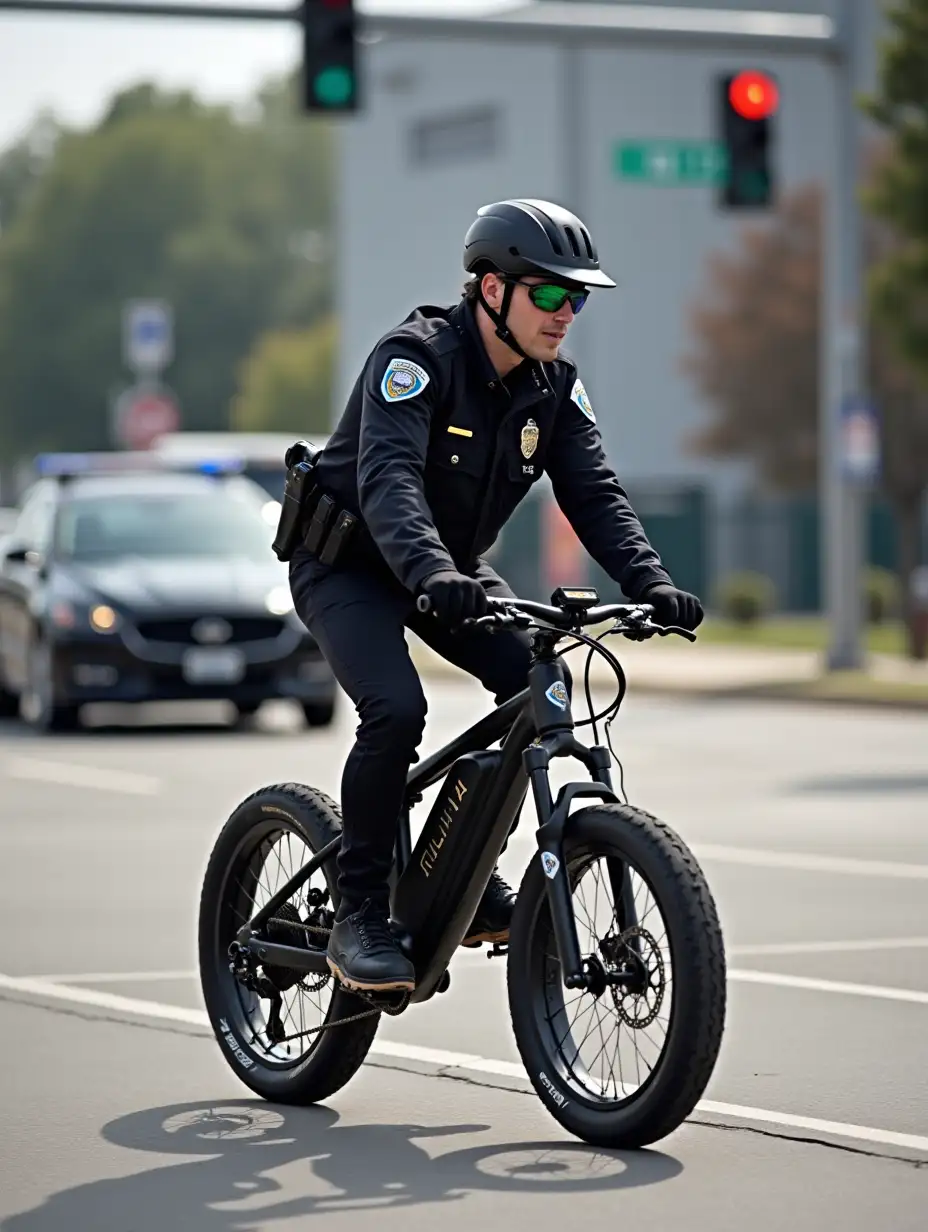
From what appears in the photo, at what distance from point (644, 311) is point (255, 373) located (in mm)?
32081

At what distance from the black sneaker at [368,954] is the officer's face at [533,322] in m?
1.27

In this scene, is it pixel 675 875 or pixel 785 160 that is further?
pixel 785 160

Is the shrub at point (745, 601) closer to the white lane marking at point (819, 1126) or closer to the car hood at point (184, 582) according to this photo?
the car hood at point (184, 582)

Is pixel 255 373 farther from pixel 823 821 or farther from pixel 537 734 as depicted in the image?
pixel 537 734

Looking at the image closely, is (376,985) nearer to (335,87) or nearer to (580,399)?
(580,399)

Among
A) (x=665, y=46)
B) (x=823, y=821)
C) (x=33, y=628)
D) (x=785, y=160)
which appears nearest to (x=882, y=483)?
(x=785, y=160)

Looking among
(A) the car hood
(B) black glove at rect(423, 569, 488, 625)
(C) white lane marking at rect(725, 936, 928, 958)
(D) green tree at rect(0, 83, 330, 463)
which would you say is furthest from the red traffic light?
(D) green tree at rect(0, 83, 330, 463)

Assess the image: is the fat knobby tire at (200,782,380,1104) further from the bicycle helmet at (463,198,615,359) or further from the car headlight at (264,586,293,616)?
the car headlight at (264,586,293,616)

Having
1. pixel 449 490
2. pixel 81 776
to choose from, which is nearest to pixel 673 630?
pixel 449 490

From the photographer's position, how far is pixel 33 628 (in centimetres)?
1880

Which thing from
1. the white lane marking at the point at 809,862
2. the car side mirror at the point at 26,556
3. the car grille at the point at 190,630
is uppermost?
the car side mirror at the point at 26,556

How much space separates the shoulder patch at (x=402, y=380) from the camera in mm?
6113

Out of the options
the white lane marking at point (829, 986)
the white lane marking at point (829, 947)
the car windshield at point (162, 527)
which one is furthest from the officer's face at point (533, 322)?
the car windshield at point (162, 527)

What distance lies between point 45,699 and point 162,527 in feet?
5.76
